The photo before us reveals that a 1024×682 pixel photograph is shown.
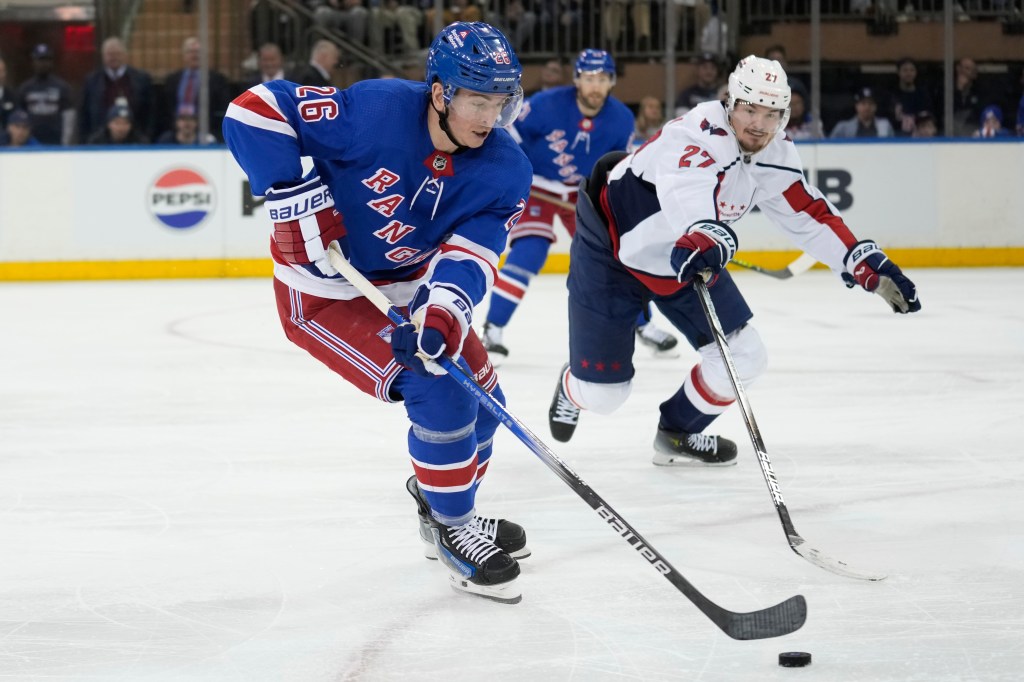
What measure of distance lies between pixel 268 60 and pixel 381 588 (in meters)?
6.74

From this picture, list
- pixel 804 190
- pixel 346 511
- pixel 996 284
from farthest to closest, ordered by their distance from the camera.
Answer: pixel 996 284
pixel 804 190
pixel 346 511

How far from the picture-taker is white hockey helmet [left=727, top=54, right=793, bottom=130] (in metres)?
3.05

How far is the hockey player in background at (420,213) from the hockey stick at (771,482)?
570 millimetres

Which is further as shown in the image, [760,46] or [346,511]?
[760,46]

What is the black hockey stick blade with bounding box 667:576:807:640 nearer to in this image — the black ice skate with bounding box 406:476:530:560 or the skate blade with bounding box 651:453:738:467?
the black ice skate with bounding box 406:476:530:560

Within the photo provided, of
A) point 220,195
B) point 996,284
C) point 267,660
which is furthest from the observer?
point 220,195

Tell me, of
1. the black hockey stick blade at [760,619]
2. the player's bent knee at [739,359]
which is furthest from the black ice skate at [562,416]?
the black hockey stick blade at [760,619]

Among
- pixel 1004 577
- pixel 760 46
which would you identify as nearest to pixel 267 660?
pixel 1004 577

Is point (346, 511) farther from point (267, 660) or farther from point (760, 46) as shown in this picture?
point (760, 46)

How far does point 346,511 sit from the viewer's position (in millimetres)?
3080

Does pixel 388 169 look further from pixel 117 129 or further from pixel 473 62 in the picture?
pixel 117 129

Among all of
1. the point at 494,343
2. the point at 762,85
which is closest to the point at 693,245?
the point at 762,85

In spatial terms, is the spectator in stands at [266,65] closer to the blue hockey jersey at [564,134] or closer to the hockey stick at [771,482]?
the blue hockey jersey at [564,134]

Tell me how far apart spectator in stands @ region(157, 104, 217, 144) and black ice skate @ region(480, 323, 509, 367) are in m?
3.76
